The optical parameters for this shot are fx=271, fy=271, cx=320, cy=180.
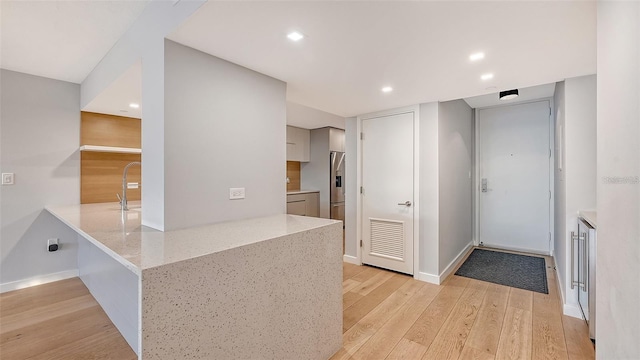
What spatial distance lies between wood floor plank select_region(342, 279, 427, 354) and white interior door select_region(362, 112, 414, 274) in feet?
1.51

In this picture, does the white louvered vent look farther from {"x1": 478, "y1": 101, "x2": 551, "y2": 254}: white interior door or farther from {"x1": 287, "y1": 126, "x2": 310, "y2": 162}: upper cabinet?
{"x1": 287, "y1": 126, "x2": 310, "y2": 162}: upper cabinet

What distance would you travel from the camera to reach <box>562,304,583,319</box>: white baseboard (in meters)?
2.32

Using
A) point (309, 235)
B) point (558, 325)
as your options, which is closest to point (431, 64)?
point (309, 235)

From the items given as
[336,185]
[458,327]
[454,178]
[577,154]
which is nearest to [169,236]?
[458,327]

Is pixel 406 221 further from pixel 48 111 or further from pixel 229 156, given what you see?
pixel 48 111

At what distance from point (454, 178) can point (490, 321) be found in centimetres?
188

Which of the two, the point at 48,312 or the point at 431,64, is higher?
the point at 431,64

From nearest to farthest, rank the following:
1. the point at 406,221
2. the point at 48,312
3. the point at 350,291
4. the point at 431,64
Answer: the point at 431,64
the point at 48,312
the point at 350,291
the point at 406,221

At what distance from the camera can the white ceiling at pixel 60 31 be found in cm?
183

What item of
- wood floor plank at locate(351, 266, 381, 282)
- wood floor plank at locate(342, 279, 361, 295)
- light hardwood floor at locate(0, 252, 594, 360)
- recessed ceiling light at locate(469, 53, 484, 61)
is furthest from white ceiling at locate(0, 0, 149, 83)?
wood floor plank at locate(351, 266, 381, 282)

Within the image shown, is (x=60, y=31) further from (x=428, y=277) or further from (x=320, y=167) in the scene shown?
(x=320, y=167)

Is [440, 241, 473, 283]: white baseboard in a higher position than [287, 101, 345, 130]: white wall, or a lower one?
lower

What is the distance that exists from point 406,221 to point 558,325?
160 cm

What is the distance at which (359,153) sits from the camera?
3.76 metres
